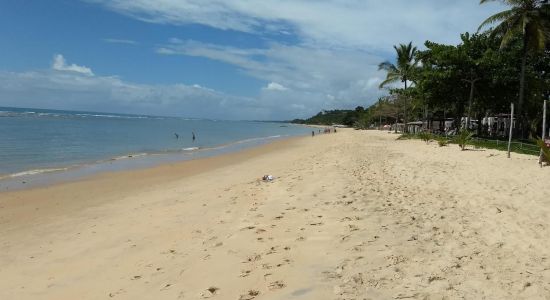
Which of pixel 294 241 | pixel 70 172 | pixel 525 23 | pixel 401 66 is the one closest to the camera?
pixel 294 241

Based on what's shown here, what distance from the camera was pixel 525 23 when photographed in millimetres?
24250

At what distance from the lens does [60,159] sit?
65.4ft

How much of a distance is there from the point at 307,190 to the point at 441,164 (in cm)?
643

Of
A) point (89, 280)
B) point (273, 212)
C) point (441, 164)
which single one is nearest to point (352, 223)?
point (273, 212)

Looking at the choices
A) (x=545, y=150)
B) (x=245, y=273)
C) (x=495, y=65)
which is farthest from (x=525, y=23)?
(x=245, y=273)

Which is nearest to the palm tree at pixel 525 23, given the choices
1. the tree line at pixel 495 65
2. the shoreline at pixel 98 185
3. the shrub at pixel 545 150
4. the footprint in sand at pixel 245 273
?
the tree line at pixel 495 65

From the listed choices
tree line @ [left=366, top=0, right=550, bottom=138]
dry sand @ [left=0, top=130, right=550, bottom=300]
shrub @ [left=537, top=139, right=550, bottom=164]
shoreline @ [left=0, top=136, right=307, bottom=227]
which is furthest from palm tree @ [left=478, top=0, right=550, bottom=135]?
shoreline @ [left=0, top=136, right=307, bottom=227]

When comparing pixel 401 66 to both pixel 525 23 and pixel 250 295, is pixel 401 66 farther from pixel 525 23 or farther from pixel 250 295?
pixel 250 295

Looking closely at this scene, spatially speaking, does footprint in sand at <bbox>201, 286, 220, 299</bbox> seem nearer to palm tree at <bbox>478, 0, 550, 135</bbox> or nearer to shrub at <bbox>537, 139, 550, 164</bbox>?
shrub at <bbox>537, 139, 550, 164</bbox>

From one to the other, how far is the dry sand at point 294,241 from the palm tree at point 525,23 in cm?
1646

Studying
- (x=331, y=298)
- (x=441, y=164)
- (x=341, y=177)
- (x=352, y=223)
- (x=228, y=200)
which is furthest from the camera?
(x=441, y=164)

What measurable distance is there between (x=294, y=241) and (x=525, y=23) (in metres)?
24.4

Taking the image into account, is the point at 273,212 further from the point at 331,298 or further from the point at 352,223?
the point at 331,298

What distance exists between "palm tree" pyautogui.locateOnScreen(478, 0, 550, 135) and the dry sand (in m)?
16.5
